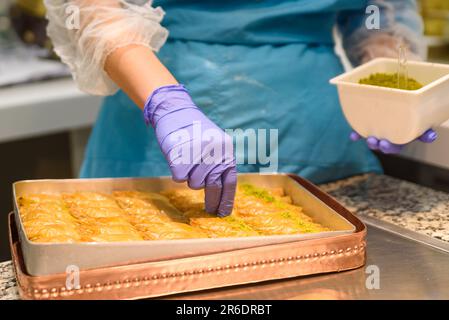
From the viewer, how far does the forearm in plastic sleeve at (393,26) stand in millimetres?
1885

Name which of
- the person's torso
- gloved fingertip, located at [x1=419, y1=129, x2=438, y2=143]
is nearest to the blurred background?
the person's torso

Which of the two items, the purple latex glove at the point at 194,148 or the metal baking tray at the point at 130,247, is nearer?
the metal baking tray at the point at 130,247

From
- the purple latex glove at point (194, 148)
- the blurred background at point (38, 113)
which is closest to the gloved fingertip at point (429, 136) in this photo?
the purple latex glove at point (194, 148)

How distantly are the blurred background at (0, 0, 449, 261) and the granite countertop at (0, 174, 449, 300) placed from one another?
0.74 meters

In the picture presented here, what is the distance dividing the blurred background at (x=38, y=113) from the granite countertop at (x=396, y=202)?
2.43 feet

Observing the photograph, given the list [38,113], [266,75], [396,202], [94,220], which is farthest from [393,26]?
[38,113]

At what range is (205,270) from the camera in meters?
1.12

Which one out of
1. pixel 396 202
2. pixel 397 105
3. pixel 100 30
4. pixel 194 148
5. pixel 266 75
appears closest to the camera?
pixel 194 148

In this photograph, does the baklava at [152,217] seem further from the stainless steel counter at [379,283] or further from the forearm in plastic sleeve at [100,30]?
the forearm in plastic sleeve at [100,30]

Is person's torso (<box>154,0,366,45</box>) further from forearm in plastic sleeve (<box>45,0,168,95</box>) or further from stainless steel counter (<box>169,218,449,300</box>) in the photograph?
stainless steel counter (<box>169,218,449,300</box>)

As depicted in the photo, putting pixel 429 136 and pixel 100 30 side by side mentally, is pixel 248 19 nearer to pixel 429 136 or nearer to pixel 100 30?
pixel 100 30

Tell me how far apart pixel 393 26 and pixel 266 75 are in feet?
1.42

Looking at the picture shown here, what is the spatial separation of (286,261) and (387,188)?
2.09 feet

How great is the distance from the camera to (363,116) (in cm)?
146
